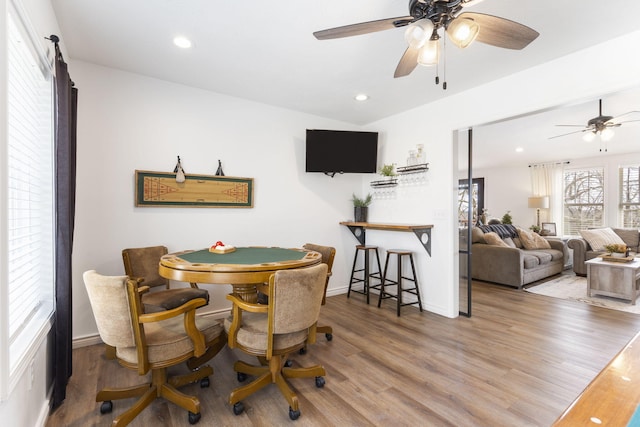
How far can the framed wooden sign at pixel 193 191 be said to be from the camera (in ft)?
9.98

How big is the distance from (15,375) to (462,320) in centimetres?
367

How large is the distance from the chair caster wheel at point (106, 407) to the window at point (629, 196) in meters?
9.51

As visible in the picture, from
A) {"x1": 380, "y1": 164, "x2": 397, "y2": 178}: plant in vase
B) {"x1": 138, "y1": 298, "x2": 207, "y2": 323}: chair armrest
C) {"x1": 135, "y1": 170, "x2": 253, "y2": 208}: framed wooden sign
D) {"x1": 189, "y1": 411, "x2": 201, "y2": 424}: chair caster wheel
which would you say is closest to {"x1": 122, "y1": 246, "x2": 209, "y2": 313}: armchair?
{"x1": 135, "y1": 170, "x2": 253, "y2": 208}: framed wooden sign

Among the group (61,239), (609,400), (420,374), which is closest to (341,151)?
(420,374)

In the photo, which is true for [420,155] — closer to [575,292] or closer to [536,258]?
[536,258]

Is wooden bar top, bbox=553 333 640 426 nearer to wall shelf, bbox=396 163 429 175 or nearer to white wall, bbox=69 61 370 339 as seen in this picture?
wall shelf, bbox=396 163 429 175

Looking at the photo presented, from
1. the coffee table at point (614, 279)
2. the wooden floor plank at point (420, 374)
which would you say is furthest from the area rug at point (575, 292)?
the wooden floor plank at point (420, 374)

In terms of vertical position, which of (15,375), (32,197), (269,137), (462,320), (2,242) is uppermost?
(269,137)

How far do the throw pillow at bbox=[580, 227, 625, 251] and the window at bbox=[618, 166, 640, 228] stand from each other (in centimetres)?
143

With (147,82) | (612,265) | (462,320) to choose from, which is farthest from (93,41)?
(612,265)

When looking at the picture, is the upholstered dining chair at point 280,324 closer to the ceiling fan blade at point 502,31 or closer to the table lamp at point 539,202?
the ceiling fan blade at point 502,31

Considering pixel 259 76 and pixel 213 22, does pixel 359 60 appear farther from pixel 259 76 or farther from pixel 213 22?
pixel 213 22

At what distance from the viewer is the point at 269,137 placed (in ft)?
12.7

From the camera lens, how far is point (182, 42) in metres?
2.43
